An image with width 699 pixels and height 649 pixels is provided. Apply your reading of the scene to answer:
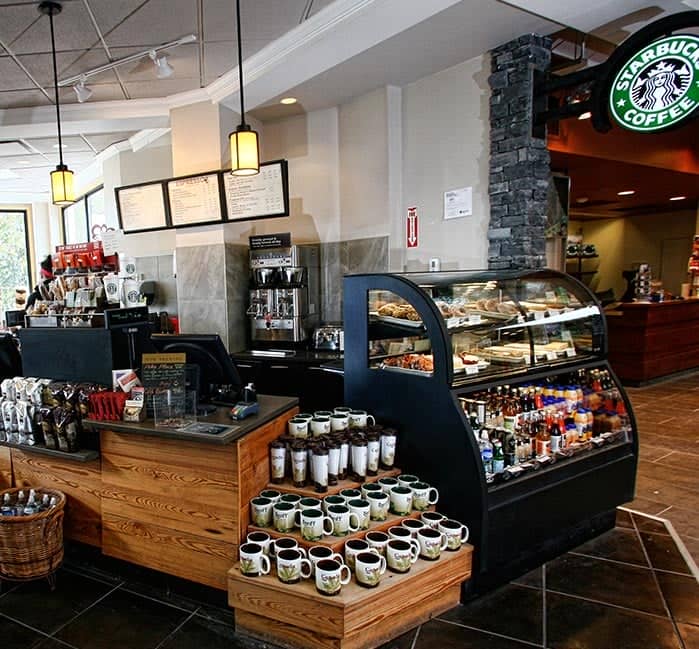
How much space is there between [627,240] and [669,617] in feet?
35.3

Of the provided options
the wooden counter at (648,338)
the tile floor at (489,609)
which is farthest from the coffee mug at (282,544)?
the wooden counter at (648,338)

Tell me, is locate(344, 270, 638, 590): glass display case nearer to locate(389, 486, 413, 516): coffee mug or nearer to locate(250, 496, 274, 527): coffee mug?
locate(389, 486, 413, 516): coffee mug

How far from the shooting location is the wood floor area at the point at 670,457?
3.34 meters

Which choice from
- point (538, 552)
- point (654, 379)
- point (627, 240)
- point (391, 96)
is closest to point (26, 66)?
point (391, 96)

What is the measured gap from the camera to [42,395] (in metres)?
2.81

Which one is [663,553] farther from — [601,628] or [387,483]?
[387,483]

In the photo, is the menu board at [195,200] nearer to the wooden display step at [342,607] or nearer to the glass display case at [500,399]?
the glass display case at [500,399]

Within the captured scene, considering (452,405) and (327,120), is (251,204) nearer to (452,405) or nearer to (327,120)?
(327,120)

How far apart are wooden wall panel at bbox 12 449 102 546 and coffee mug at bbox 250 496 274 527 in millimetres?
887

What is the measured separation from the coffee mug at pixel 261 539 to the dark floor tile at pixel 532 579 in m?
1.26

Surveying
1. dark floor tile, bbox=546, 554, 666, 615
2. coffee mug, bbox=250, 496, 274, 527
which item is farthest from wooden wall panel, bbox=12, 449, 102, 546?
dark floor tile, bbox=546, 554, 666, 615

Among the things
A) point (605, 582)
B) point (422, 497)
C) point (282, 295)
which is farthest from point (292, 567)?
point (282, 295)

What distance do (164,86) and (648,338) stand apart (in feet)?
21.1

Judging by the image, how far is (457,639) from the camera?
220cm
